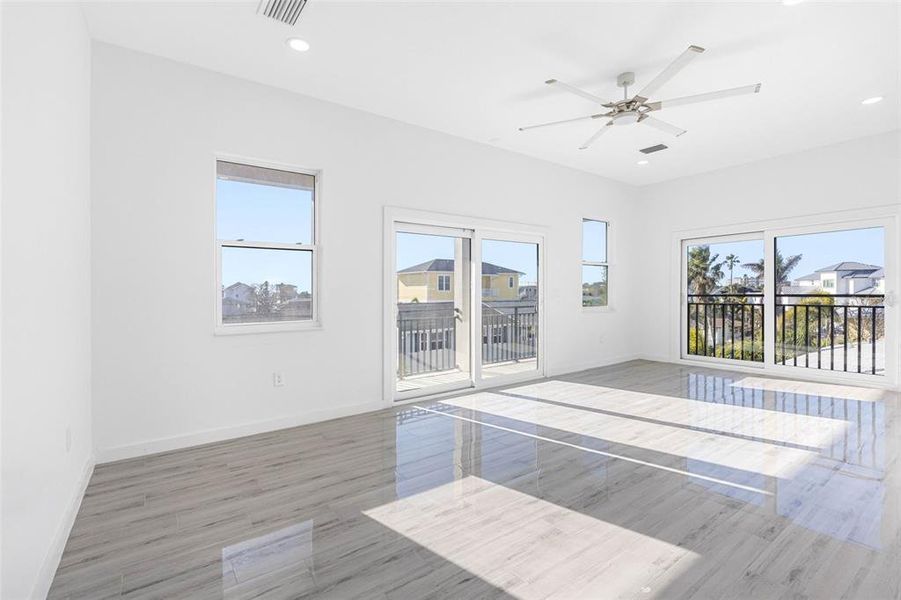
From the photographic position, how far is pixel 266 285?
12.5 feet

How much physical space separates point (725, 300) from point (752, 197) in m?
1.48

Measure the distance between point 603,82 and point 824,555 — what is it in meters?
3.44

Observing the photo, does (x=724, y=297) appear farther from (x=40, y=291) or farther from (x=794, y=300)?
(x=40, y=291)

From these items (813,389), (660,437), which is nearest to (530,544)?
(660,437)

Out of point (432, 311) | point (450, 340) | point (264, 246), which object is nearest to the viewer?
point (264, 246)

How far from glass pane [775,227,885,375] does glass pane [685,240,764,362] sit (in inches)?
11.9

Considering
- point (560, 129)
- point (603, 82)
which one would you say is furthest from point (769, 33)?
point (560, 129)

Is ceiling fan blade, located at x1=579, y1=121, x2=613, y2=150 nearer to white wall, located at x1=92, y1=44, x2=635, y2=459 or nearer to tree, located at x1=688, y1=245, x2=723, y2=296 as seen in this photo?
white wall, located at x1=92, y1=44, x2=635, y2=459

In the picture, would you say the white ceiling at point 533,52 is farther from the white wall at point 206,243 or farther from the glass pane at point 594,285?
the glass pane at point 594,285

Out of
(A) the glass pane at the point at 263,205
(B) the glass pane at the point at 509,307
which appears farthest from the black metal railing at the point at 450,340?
(A) the glass pane at the point at 263,205

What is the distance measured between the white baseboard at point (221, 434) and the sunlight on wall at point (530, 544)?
1728mm

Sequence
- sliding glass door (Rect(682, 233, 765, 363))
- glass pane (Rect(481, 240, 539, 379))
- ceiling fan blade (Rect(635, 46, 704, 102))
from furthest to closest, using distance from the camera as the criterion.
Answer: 1. sliding glass door (Rect(682, 233, 765, 363))
2. glass pane (Rect(481, 240, 539, 379))
3. ceiling fan blade (Rect(635, 46, 704, 102))

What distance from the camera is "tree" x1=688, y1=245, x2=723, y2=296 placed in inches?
258

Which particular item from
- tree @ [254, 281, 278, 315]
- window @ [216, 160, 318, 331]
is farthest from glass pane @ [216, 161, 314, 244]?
tree @ [254, 281, 278, 315]
